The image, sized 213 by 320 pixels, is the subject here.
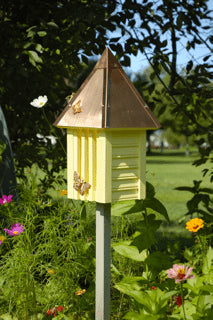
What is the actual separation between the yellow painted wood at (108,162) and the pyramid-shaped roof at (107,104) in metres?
0.08

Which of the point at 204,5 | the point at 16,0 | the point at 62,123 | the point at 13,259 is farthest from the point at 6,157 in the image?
the point at 204,5

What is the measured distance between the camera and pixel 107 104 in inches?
83.1

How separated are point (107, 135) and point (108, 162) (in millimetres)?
138

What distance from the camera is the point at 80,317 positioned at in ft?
8.86

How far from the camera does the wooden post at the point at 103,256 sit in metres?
2.23

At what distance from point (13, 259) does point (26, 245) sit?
170mm

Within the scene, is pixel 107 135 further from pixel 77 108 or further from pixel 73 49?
pixel 73 49

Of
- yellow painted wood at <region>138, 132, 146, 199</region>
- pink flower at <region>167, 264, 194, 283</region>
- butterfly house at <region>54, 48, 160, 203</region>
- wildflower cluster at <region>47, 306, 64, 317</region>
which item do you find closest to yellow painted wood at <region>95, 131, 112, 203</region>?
butterfly house at <region>54, 48, 160, 203</region>

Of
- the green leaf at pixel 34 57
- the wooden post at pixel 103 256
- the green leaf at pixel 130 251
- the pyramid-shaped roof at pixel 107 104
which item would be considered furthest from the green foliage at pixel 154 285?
the green leaf at pixel 34 57

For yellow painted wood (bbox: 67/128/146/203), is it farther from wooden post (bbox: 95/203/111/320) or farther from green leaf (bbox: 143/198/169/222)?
green leaf (bbox: 143/198/169/222)

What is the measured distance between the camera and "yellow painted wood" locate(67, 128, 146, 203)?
2.13m

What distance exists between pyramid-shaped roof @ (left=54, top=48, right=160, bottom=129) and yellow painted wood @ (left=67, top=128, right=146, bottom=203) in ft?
0.26

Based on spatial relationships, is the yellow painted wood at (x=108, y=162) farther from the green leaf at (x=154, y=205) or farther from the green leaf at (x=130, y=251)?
the green leaf at (x=130, y=251)

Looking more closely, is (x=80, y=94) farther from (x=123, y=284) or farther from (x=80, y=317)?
(x=80, y=317)
